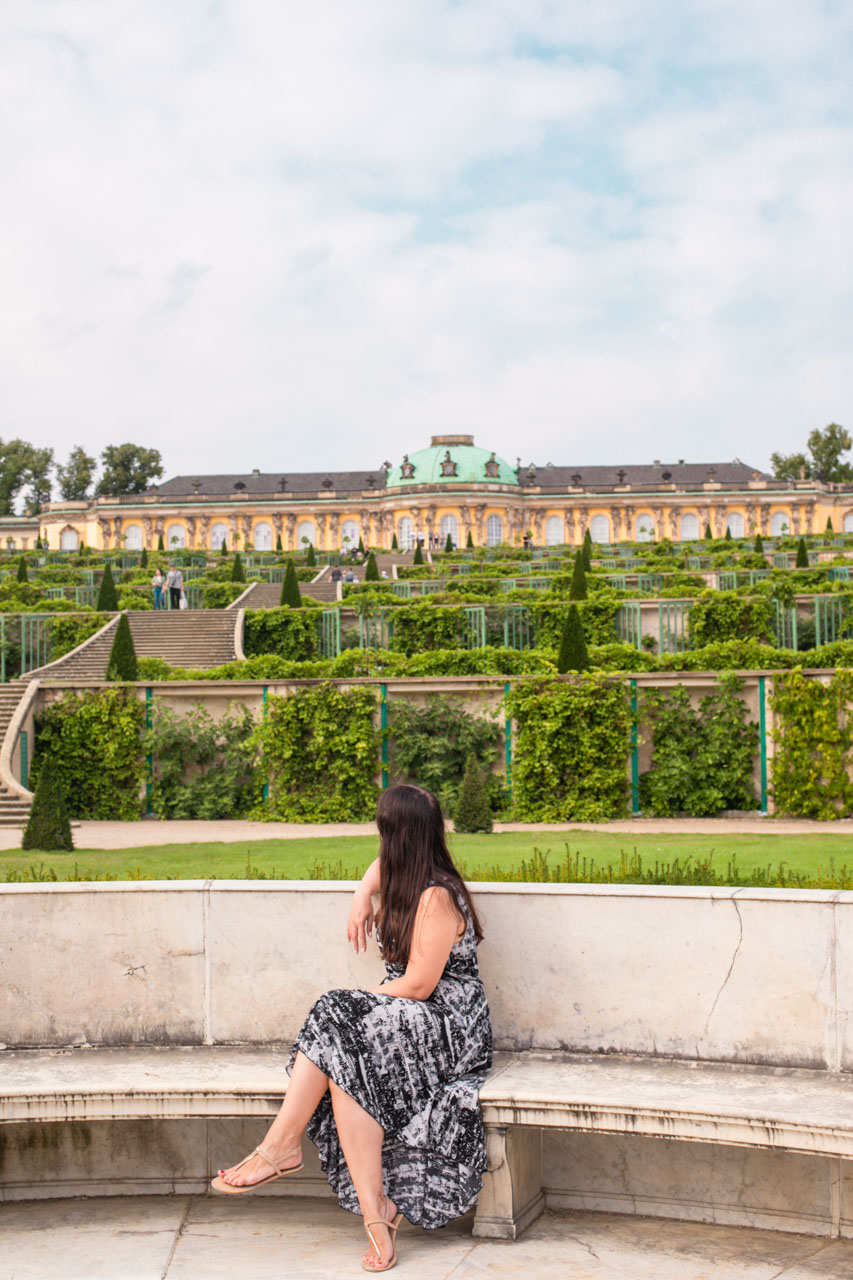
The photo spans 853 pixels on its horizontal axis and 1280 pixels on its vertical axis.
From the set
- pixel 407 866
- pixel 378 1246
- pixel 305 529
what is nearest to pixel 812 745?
pixel 407 866

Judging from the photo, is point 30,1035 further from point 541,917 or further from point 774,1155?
point 774,1155

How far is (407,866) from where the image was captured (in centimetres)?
440

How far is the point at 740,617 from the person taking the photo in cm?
2289

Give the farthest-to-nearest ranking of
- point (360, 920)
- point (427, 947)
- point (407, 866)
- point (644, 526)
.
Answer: point (644, 526), point (360, 920), point (407, 866), point (427, 947)

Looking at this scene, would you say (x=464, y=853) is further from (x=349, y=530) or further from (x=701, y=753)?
(x=349, y=530)

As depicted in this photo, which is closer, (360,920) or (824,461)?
(360,920)

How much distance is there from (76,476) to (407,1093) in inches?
3601

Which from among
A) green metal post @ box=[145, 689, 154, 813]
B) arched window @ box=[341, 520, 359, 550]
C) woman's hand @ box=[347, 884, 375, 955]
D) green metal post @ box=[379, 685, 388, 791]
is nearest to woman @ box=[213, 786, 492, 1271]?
woman's hand @ box=[347, 884, 375, 955]

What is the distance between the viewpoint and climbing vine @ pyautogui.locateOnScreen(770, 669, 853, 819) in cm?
1446

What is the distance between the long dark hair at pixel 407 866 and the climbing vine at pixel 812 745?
1092 centimetres

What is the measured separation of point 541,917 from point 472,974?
532mm

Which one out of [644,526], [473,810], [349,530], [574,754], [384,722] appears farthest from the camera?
[349,530]

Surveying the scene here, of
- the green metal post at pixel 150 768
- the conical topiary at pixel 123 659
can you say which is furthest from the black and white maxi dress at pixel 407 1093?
the conical topiary at pixel 123 659

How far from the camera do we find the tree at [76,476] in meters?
91.1
